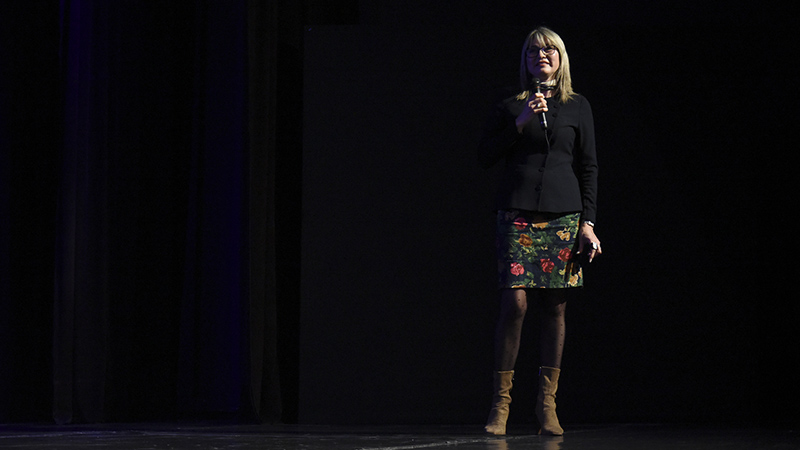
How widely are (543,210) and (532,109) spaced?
0.95 ft

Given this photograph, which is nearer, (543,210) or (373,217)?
(543,210)

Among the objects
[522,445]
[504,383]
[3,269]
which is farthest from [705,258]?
[3,269]

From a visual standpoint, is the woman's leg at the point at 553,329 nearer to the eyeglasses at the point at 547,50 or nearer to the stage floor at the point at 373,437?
the stage floor at the point at 373,437

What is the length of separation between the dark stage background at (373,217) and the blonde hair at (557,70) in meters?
0.67

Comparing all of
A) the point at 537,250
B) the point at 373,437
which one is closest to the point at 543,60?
the point at 537,250

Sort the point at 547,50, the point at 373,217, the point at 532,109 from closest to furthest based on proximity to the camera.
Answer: the point at 532,109, the point at 547,50, the point at 373,217

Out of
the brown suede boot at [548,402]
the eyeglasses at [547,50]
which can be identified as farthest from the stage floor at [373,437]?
the eyeglasses at [547,50]

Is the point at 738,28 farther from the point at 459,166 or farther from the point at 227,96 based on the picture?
the point at 227,96

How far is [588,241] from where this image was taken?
2.62 m

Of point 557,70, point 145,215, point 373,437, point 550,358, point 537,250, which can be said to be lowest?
point 373,437

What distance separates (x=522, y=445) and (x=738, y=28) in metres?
1.98

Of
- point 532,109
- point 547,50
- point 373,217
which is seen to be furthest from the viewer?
point 373,217

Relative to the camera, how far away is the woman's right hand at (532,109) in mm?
2549

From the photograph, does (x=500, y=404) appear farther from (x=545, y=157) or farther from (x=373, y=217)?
(x=373, y=217)
